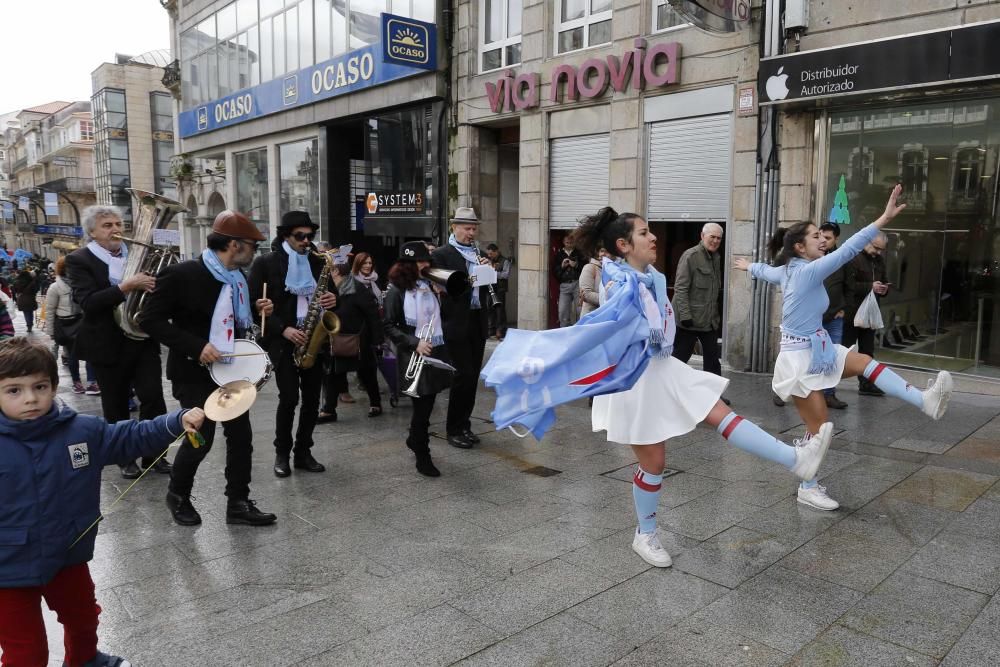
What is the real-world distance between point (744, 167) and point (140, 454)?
8601 millimetres

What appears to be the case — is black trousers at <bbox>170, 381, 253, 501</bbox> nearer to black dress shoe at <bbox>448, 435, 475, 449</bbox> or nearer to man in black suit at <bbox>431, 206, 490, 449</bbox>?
man in black suit at <bbox>431, 206, 490, 449</bbox>

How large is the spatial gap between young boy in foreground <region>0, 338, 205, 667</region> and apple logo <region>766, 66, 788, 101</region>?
27.1 feet

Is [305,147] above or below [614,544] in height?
above

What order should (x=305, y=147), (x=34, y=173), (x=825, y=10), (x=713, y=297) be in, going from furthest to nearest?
(x=34, y=173) < (x=305, y=147) < (x=825, y=10) < (x=713, y=297)

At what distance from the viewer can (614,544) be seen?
4129 millimetres

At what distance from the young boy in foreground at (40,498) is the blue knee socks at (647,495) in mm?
2231

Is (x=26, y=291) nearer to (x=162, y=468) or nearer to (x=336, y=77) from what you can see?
(x=336, y=77)

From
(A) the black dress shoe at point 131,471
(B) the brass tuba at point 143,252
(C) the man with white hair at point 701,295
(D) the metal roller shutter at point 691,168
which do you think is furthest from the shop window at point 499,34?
(A) the black dress shoe at point 131,471

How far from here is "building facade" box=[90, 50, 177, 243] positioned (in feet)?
178

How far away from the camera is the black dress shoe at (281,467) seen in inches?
216

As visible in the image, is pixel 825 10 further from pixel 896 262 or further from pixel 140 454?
pixel 140 454

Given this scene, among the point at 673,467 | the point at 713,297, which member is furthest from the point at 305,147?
the point at 673,467

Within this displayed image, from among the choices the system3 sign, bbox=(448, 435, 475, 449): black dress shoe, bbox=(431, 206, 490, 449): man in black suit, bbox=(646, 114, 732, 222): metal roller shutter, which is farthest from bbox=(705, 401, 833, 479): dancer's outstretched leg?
bbox=(646, 114, 732, 222): metal roller shutter

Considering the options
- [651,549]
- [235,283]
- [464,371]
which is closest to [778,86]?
[464,371]
